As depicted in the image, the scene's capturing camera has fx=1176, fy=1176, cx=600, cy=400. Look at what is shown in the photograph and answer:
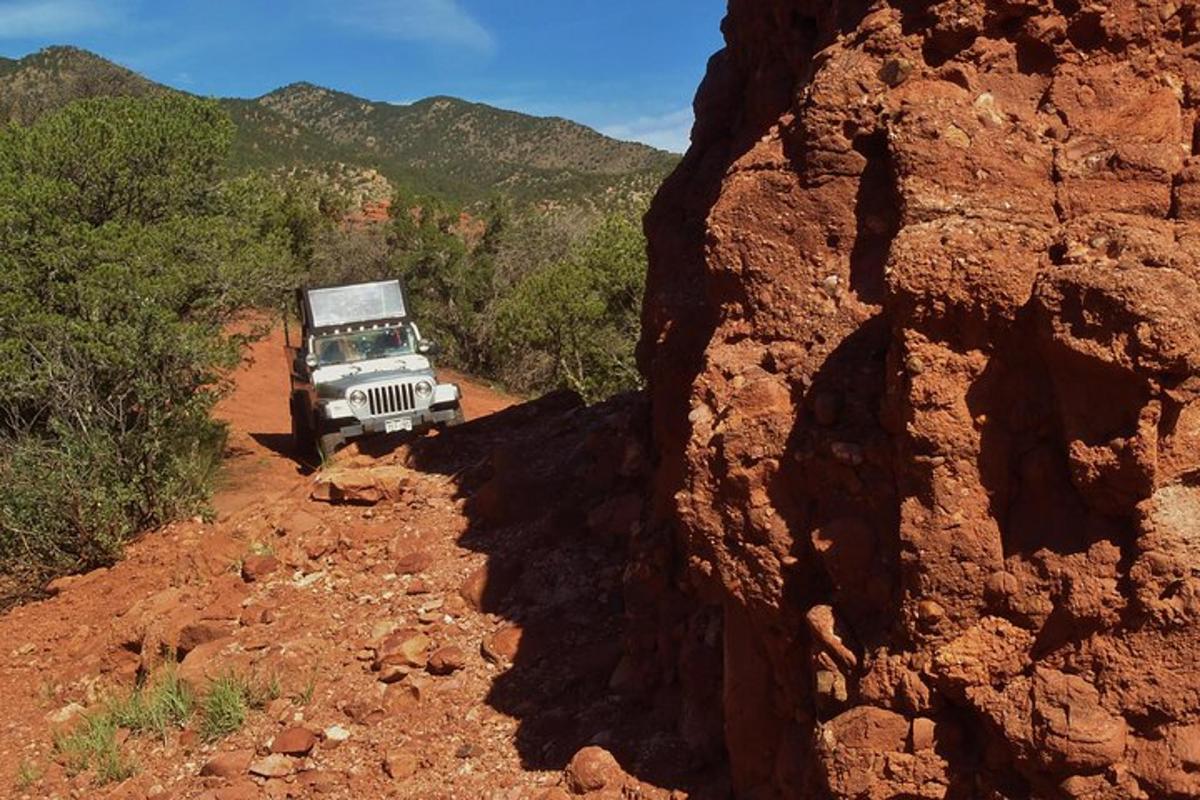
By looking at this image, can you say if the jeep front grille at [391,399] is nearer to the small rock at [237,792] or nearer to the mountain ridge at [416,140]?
the small rock at [237,792]

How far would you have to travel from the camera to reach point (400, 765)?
5.68 m

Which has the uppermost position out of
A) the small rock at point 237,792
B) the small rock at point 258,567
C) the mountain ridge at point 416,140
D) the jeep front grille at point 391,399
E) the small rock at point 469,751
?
the mountain ridge at point 416,140

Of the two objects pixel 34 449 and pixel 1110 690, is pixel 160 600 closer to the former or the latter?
pixel 34 449

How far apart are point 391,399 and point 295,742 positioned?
9561 mm

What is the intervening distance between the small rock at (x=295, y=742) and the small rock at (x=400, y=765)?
1.71ft

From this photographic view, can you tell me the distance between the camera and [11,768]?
22.7ft

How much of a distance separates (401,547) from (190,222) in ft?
31.8

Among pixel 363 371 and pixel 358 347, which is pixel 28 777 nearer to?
pixel 363 371

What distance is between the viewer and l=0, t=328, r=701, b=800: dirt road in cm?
573

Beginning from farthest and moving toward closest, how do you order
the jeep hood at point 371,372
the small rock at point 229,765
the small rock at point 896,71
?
the jeep hood at point 371,372, the small rock at point 229,765, the small rock at point 896,71

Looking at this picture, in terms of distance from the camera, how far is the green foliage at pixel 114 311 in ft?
34.1

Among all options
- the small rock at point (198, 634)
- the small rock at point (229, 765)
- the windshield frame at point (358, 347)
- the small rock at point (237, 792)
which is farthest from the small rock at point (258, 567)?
the windshield frame at point (358, 347)

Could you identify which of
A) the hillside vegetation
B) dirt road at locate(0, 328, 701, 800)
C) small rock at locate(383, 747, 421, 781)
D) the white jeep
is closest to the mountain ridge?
the hillside vegetation

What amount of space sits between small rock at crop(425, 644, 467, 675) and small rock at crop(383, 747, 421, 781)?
72 cm
